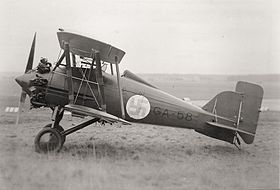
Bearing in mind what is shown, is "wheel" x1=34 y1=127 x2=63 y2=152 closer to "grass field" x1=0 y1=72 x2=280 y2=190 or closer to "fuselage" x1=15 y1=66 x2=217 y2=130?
"grass field" x1=0 y1=72 x2=280 y2=190

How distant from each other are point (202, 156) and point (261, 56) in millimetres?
2375

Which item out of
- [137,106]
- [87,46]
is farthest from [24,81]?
[137,106]

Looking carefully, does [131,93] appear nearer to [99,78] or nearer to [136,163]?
[99,78]

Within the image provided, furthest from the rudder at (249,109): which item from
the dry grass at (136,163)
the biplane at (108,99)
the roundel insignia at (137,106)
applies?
the roundel insignia at (137,106)

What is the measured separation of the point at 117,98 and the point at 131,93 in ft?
1.00

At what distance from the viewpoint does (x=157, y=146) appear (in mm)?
6312

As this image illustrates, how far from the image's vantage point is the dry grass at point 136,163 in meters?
4.28

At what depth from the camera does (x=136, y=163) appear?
502 centimetres

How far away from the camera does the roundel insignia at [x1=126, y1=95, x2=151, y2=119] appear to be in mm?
5848

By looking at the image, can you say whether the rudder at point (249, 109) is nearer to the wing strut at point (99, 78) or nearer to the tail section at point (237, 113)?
the tail section at point (237, 113)

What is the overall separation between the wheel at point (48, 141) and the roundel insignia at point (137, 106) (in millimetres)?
→ 1397

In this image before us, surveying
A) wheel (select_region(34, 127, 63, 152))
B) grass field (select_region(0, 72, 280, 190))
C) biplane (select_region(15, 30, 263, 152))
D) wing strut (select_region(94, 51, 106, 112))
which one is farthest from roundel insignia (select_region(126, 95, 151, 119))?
wheel (select_region(34, 127, 63, 152))

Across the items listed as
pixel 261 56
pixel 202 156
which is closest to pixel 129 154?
pixel 202 156

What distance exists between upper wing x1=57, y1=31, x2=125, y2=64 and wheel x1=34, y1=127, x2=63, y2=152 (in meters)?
1.48
